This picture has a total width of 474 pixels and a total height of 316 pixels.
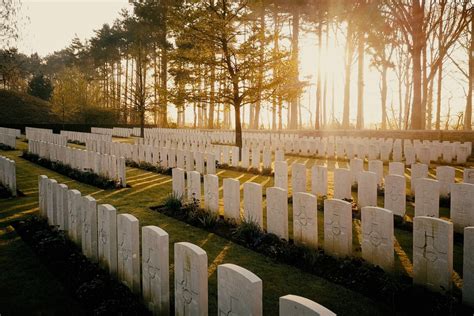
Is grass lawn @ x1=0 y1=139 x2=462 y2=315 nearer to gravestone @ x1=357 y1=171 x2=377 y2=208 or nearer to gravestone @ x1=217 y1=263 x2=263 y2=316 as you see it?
gravestone @ x1=357 y1=171 x2=377 y2=208

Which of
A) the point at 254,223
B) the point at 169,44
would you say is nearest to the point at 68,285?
the point at 254,223

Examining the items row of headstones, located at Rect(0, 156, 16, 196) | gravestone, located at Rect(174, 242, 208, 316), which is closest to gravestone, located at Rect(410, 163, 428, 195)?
gravestone, located at Rect(174, 242, 208, 316)

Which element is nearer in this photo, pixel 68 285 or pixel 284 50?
pixel 68 285

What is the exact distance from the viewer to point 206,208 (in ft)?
20.4

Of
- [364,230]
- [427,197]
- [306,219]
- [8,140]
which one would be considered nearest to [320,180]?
[427,197]

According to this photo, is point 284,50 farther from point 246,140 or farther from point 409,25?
point 409,25

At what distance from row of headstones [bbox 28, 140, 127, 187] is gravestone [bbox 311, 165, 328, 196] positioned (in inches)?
193

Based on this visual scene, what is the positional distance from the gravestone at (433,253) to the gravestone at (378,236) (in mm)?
303

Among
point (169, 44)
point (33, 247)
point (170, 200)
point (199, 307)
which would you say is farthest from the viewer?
point (169, 44)

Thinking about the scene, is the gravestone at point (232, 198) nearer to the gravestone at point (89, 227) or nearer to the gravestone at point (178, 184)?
the gravestone at point (178, 184)

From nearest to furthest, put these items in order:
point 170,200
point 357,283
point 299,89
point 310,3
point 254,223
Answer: point 357,283, point 254,223, point 170,200, point 299,89, point 310,3

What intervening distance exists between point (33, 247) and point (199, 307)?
3399 millimetres

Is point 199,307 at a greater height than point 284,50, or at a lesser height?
lesser

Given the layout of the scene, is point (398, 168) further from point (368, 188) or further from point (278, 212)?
point (278, 212)
